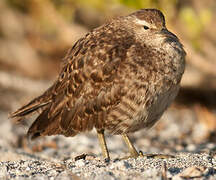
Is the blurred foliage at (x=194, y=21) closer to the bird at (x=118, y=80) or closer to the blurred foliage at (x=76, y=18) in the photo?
the blurred foliage at (x=76, y=18)

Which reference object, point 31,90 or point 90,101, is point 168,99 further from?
point 31,90

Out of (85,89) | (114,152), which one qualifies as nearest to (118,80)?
(85,89)

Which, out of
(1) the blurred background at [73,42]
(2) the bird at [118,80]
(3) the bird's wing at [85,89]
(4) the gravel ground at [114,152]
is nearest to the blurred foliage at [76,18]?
(1) the blurred background at [73,42]

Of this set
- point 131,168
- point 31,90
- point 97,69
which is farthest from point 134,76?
point 31,90

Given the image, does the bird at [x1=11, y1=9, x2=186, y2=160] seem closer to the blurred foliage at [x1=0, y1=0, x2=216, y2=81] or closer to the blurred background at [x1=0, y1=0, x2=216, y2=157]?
the blurred background at [x1=0, y1=0, x2=216, y2=157]

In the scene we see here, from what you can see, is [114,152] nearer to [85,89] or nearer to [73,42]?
[85,89]
